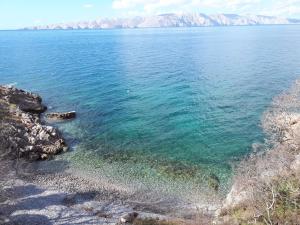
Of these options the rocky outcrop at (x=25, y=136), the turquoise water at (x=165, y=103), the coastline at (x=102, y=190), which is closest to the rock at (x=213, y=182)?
the turquoise water at (x=165, y=103)

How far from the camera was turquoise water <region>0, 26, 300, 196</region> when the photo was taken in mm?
52906

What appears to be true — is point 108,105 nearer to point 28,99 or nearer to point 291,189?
point 28,99

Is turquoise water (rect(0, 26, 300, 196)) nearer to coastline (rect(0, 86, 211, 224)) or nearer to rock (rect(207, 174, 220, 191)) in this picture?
rock (rect(207, 174, 220, 191))

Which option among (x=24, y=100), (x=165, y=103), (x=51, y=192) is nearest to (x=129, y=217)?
(x=51, y=192)

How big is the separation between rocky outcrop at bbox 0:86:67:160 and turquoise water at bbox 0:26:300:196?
3.98 metres

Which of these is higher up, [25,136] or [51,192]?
[25,136]

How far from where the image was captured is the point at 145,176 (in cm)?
4691

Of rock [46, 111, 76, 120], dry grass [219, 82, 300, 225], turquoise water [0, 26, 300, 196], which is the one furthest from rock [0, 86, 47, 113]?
dry grass [219, 82, 300, 225]

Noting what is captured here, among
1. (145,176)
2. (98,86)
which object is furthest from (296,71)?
(145,176)

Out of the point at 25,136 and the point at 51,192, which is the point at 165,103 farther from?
the point at 51,192

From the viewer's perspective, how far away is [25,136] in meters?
56.0

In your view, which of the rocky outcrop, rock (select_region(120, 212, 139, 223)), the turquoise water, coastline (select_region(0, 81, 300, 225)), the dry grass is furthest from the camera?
the turquoise water

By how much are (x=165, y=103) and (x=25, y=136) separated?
3110 centimetres

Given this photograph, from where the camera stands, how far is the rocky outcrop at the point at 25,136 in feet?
170
